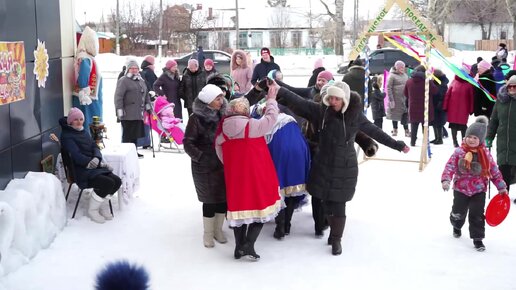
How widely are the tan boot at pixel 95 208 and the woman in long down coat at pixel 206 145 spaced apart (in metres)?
1.41

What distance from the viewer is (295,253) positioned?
5602 mm

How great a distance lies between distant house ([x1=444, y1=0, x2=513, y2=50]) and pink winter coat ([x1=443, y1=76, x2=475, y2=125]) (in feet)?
132

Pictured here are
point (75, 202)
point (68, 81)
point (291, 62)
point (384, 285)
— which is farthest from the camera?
point (291, 62)

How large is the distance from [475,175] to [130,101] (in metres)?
5.70

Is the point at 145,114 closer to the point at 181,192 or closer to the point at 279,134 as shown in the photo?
the point at 181,192

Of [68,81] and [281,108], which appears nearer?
[281,108]

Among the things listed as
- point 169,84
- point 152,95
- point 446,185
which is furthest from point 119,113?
point 446,185

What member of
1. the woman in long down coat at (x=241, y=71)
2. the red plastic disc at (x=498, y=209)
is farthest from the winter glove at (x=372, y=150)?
the woman in long down coat at (x=241, y=71)

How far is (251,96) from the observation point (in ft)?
19.0

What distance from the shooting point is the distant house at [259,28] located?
52.0 metres

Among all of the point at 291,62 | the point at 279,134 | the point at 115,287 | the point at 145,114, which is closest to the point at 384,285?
the point at 279,134

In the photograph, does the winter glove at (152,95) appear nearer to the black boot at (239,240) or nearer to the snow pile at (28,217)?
the snow pile at (28,217)

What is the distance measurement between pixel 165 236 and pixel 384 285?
7.53 feet

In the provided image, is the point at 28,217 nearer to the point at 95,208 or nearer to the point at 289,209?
the point at 95,208
